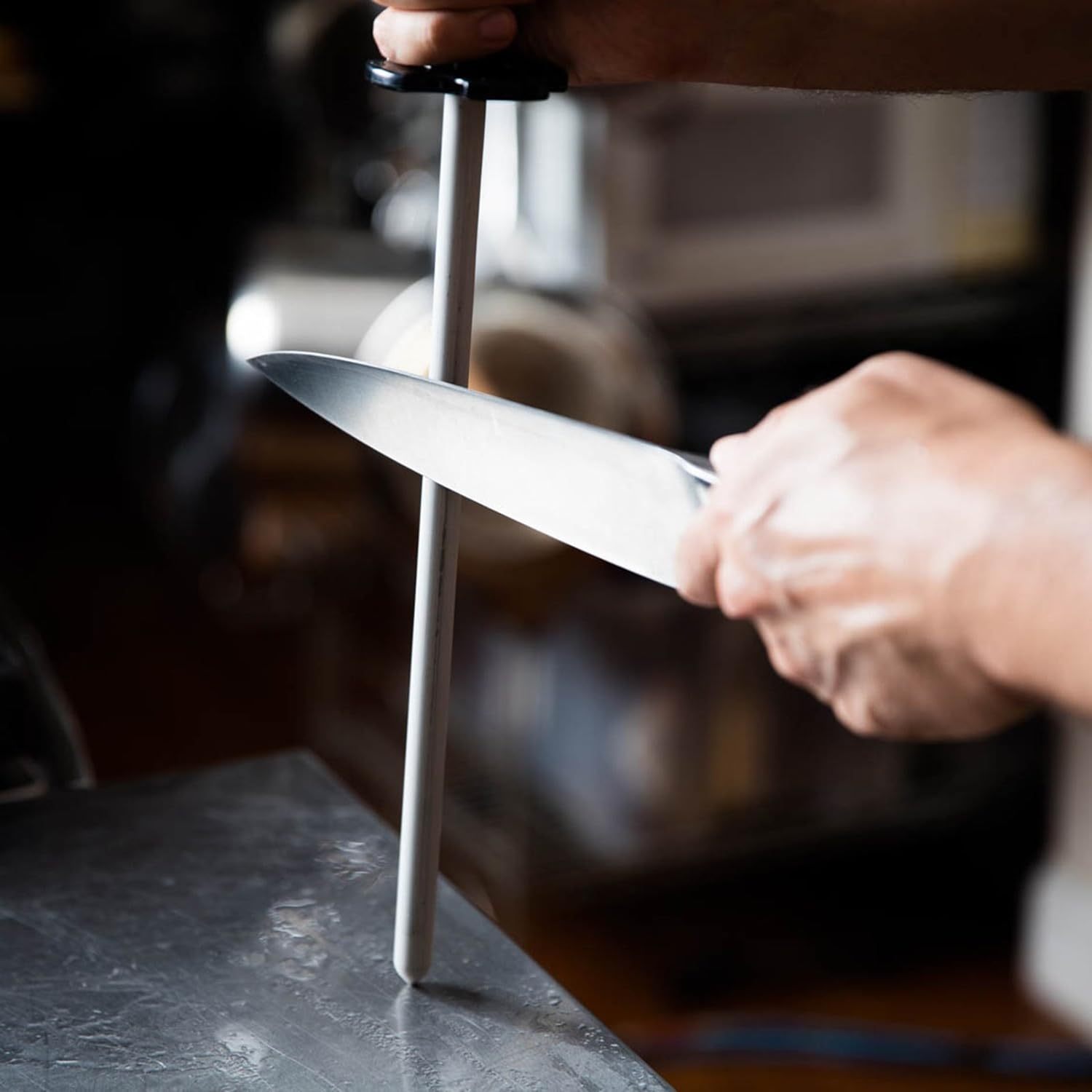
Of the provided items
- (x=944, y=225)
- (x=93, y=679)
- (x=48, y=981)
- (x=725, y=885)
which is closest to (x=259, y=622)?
(x=93, y=679)

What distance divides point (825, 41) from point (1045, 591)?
0.90 ft

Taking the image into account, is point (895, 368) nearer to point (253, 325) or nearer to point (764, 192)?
point (253, 325)

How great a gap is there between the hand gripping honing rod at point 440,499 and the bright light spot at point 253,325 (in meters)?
0.79

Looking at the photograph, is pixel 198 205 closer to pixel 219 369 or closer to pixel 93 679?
pixel 219 369

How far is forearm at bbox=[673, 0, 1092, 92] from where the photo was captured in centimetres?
47

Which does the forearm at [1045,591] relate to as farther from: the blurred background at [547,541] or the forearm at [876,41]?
the blurred background at [547,541]

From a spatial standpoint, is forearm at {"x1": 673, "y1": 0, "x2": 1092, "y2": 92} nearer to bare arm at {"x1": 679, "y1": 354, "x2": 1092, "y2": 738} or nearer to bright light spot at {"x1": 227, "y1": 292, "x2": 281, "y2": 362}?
bare arm at {"x1": 679, "y1": 354, "x2": 1092, "y2": 738}

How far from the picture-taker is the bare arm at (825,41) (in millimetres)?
461

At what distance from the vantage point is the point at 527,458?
1.19 feet

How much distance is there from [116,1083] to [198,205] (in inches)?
51.6

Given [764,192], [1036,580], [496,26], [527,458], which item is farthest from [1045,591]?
[764,192]

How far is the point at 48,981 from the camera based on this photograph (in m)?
0.46

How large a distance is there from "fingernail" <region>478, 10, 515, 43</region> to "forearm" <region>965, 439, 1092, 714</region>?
0.70 ft

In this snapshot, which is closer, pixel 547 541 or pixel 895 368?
pixel 895 368
